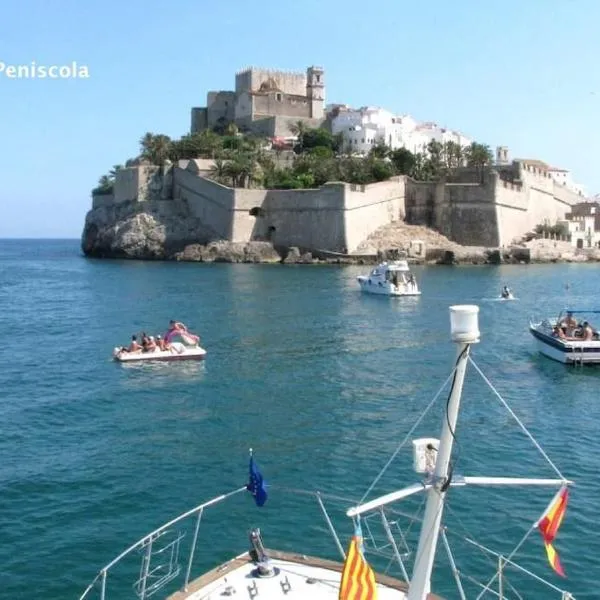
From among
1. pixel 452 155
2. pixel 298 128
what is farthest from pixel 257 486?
pixel 298 128

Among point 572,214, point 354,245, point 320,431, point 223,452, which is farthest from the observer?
point 572,214

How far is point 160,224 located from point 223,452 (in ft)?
173

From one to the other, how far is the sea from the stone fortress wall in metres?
26.3

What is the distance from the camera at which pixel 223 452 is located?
15141 mm

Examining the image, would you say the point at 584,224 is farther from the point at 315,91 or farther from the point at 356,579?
the point at 356,579

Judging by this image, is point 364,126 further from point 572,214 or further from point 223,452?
point 223,452

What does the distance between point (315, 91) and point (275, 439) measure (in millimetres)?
71020

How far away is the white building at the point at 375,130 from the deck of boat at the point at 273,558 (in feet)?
236

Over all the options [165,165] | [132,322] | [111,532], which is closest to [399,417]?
[111,532]

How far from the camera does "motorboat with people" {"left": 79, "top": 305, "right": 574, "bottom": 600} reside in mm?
5738

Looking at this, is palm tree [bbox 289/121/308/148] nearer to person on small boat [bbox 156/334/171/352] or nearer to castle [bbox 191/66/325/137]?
castle [bbox 191/66/325/137]

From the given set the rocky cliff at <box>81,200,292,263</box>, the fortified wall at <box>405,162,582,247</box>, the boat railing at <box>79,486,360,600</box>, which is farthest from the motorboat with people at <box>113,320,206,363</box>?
the fortified wall at <box>405,162,582,247</box>

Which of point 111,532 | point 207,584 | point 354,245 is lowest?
point 111,532

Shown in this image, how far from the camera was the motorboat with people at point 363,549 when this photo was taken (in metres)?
5.74
